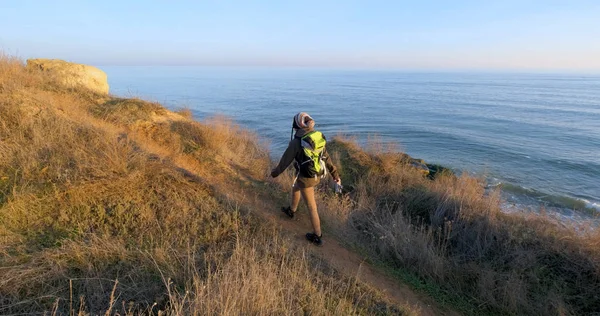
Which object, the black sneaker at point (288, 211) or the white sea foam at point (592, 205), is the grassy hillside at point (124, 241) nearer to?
the black sneaker at point (288, 211)

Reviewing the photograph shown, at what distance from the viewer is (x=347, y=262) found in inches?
205

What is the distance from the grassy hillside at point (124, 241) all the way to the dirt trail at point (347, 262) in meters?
0.38

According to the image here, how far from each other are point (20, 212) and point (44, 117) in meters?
2.95

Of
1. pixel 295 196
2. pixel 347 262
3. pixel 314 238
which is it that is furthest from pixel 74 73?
pixel 347 262

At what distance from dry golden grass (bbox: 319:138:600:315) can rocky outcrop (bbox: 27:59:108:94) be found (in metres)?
11.5

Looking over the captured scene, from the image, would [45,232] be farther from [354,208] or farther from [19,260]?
[354,208]

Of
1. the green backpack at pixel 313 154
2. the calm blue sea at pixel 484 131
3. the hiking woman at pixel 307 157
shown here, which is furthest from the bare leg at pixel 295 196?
the calm blue sea at pixel 484 131

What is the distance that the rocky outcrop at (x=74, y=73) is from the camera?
12.0 metres

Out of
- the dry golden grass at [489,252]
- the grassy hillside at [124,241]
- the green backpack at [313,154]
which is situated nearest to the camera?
the grassy hillside at [124,241]

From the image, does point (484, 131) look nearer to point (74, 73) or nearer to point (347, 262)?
point (347, 262)

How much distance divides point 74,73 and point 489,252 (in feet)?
51.7

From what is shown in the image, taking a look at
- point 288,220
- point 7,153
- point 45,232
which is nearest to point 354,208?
point 288,220

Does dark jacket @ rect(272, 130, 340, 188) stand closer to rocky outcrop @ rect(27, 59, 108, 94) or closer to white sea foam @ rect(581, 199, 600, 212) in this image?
rocky outcrop @ rect(27, 59, 108, 94)

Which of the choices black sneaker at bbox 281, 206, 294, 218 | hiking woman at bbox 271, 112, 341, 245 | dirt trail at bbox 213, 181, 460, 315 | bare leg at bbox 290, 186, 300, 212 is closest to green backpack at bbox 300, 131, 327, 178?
hiking woman at bbox 271, 112, 341, 245
